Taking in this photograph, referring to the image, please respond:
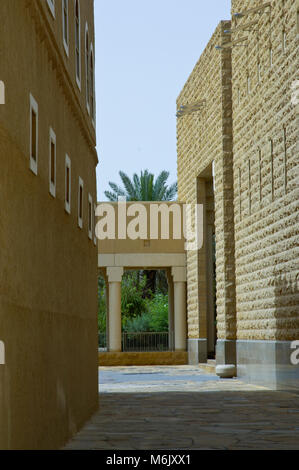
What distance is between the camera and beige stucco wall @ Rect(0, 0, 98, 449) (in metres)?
5.85

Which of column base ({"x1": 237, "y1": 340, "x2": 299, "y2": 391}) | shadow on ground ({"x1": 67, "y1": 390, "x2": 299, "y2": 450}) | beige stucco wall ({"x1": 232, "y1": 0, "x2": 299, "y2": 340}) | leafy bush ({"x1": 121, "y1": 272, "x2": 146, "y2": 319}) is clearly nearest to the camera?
shadow on ground ({"x1": 67, "y1": 390, "x2": 299, "y2": 450})

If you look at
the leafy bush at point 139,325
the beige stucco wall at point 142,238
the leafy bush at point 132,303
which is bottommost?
the leafy bush at point 139,325

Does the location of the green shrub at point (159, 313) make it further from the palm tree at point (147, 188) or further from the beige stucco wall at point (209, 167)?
the beige stucco wall at point (209, 167)

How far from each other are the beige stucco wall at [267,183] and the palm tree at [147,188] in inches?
796

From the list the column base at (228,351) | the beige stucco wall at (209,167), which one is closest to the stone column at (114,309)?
the beige stucco wall at (209,167)

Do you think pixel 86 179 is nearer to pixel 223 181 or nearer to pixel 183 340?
pixel 223 181

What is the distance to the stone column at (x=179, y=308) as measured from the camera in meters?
29.6

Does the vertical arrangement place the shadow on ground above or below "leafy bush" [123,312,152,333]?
below

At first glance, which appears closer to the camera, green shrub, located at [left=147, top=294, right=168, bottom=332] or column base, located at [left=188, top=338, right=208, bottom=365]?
column base, located at [left=188, top=338, right=208, bottom=365]

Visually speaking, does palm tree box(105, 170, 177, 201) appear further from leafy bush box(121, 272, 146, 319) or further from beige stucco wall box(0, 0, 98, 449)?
beige stucco wall box(0, 0, 98, 449)

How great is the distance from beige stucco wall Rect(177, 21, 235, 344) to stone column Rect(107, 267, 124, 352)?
253cm

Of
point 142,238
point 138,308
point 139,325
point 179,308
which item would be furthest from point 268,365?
point 138,308

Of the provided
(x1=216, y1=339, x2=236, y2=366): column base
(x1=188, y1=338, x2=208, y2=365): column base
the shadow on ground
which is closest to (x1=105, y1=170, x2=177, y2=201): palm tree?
(x1=188, y1=338, x2=208, y2=365): column base
